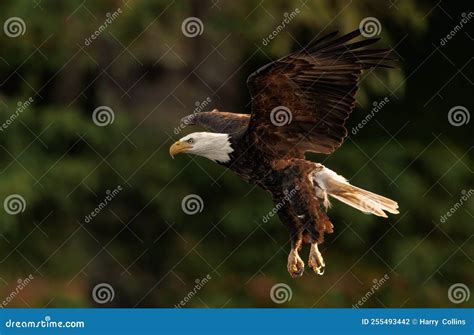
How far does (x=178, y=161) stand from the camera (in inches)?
356

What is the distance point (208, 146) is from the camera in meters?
5.55

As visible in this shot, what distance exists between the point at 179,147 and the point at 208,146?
0.14m

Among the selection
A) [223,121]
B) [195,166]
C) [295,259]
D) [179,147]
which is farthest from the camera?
[195,166]

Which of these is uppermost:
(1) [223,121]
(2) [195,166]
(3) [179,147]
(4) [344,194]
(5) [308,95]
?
(5) [308,95]

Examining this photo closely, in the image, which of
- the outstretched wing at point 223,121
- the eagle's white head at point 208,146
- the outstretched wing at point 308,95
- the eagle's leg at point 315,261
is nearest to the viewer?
the eagle's leg at point 315,261

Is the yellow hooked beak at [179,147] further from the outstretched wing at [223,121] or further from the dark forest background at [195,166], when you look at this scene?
the dark forest background at [195,166]

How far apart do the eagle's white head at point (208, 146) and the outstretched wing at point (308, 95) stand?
12cm

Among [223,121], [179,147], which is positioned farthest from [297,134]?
[179,147]

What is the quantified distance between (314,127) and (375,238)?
4146mm

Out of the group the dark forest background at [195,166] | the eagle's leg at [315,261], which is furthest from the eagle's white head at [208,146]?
the dark forest background at [195,166]

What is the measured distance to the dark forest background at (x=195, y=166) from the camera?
28.0 ft

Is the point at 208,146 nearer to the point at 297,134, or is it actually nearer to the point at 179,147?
the point at 179,147

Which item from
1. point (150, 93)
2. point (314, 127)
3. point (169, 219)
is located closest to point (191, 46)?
point (150, 93)

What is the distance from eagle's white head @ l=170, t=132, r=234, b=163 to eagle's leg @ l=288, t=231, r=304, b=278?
43 centimetres
